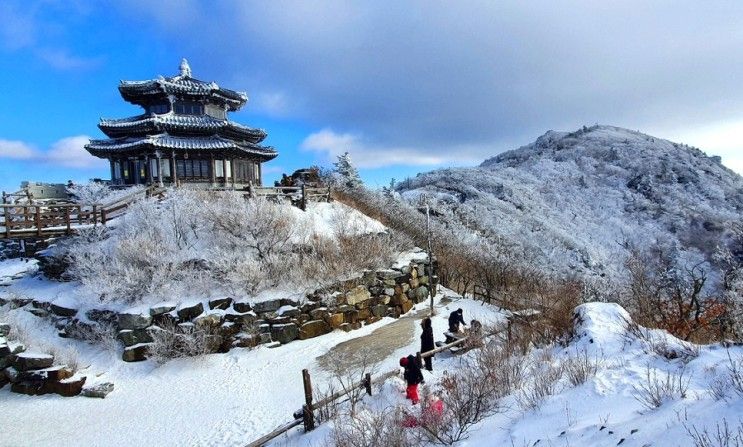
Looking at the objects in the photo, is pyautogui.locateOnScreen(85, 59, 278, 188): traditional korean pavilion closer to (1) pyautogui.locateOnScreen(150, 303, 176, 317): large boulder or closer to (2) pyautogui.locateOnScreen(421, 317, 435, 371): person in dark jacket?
(1) pyautogui.locateOnScreen(150, 303, 176, 317): large boulder

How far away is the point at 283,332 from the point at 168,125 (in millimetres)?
17227

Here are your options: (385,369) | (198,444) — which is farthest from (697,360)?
(198,444)

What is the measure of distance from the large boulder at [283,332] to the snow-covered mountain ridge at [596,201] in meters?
26.9

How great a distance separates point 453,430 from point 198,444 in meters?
6.83

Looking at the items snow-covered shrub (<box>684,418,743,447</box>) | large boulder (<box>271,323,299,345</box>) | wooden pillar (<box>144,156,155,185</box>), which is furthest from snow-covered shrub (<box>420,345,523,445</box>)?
wooden pillar (<box>144,156,155,185</box>)

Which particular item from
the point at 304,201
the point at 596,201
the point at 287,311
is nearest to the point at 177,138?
the point at 304,201

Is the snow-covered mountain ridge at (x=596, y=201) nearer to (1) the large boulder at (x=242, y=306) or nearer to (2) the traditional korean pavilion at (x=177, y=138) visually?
(2) the traditional korean pavilion at (x=177, y=138)

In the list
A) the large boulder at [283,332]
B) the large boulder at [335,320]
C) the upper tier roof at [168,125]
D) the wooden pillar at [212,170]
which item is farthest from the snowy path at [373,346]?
the upper tier roof at [168,125]

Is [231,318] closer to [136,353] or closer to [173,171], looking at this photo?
[136,353]

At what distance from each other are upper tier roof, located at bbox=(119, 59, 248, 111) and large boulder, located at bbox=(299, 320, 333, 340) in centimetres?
1920

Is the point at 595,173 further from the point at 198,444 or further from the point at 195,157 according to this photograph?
the point at 198,444

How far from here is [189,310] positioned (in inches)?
567

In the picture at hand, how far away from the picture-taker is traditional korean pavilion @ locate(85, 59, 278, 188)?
24.8 metres

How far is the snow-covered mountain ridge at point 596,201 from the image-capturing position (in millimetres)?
43250
